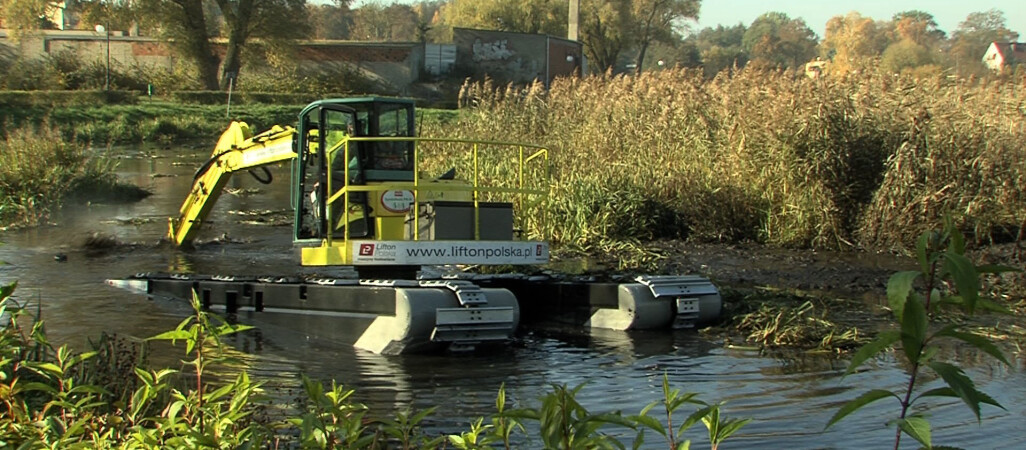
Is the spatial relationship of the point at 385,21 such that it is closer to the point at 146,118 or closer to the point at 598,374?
the point at 146,118

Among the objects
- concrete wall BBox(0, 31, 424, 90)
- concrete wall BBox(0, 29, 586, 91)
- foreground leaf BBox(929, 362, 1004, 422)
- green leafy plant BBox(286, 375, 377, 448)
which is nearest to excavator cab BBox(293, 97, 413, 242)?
green leafy plant BBox(286, 375, 377, 448)

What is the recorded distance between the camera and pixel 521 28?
71.2 meters

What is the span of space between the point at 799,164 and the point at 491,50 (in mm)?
38130

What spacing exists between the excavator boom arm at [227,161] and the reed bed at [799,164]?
4.52 metres

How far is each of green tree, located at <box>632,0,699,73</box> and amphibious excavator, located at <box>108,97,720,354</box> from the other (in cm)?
5982

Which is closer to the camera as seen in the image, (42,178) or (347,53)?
(42,178)

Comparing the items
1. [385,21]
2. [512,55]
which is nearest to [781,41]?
[385,21]

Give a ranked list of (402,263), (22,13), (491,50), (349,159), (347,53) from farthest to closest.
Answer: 1. (491,50)
2. (347,53)
3. (22,13)
4. (349,159)
5. (402,263)

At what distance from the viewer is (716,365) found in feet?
30.3

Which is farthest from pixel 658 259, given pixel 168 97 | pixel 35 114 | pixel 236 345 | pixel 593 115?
pixel 168 97

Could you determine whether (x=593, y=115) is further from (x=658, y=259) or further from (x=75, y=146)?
(x=75, y=146)

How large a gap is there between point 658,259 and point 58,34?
42390 millimetres

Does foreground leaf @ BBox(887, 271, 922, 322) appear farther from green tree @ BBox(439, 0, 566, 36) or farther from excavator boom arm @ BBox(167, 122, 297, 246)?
green tree @ BBox(439, 0, 566, 36)

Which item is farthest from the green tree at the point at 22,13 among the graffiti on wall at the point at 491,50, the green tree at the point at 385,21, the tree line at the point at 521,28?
the green tree at the point at 385,21
